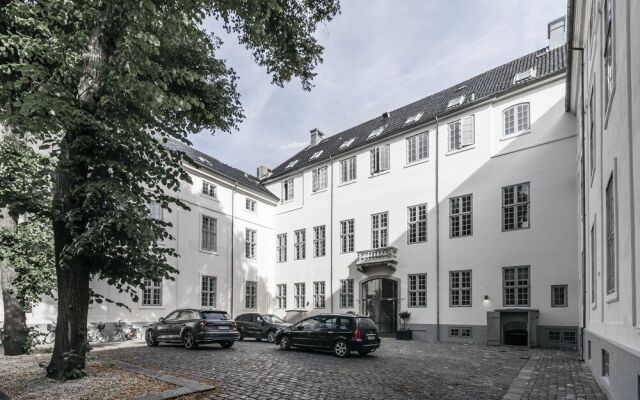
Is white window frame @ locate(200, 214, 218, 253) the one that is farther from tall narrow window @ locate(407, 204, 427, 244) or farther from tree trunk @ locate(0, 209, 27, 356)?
tree trunk @ locate(0, 209, 27, 356)

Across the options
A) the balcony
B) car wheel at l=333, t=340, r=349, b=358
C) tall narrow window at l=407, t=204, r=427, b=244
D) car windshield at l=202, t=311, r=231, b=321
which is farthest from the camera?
the balcony

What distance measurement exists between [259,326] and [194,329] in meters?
5.90

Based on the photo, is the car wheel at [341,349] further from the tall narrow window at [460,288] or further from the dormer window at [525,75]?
the dormer window at [525,75]

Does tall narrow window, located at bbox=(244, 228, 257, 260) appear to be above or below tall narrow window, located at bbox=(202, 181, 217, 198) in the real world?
below

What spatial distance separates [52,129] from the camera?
321 inches

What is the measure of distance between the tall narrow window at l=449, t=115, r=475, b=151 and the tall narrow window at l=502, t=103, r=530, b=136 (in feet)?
5.21

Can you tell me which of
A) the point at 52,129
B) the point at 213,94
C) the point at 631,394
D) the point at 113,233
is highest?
the point at 213,94

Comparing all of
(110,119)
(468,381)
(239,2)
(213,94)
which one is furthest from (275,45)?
(468,381)

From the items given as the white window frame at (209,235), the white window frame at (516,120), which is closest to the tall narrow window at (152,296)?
the white window frame at (209,235)

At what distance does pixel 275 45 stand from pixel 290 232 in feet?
75.7

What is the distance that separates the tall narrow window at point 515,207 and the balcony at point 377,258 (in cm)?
635

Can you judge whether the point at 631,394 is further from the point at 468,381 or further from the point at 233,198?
the point at 233,198

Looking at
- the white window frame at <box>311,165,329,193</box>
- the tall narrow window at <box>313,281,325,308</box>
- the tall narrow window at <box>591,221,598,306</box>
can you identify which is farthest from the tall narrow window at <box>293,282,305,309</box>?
the tall narrow window at <box>591,221,598,306</box>

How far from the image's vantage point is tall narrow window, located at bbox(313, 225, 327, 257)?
31016 mm
